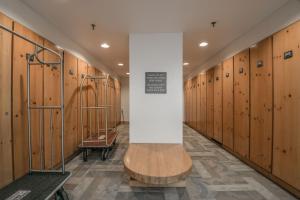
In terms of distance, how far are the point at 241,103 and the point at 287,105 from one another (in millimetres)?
1184

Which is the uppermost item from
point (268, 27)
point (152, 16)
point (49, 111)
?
point (152, 16)

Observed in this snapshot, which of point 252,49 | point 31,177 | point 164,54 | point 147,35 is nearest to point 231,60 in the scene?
point 252,49

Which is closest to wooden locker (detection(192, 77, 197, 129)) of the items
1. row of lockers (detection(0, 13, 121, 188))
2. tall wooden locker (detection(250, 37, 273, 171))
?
tall wooden locker (detection(250, 37, 273, 171))

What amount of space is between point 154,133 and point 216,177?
1.35m

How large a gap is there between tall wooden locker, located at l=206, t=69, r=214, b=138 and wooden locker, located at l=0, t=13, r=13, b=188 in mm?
4905

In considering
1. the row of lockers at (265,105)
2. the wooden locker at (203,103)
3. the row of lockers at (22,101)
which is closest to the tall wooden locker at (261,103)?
the row of lockers at (265,105)

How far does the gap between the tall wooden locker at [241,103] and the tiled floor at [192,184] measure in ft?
1.34

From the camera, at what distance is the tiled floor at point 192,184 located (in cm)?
224

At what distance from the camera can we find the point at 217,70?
4.71 meters

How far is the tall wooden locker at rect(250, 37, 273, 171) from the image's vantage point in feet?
8.73

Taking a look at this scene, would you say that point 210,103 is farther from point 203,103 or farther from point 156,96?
point 156,96

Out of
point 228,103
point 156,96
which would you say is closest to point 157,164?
point 156,96

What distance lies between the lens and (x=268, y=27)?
269 centimetres

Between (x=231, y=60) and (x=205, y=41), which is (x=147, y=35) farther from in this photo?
(x=231, y=60)
